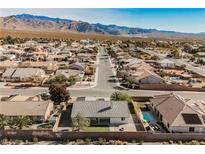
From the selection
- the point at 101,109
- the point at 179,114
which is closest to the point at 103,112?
the point at 101,109

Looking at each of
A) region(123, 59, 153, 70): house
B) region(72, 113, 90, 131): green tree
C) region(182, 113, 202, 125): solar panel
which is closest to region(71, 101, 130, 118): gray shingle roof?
region(72, 113, 90, 131): green tree

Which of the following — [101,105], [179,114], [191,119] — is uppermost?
[179,114]

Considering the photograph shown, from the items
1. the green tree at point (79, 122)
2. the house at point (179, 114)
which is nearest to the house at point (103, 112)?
the green tree at point (79, 122)

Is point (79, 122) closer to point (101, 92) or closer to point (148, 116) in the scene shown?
point (148, 116)

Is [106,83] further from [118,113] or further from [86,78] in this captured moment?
[118,113]
